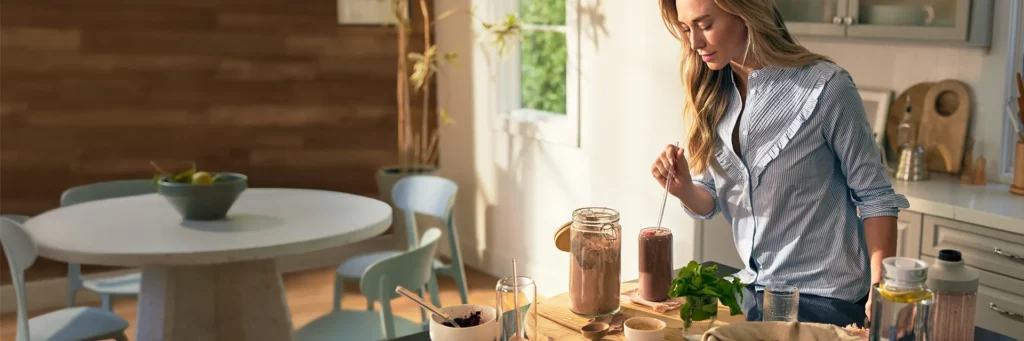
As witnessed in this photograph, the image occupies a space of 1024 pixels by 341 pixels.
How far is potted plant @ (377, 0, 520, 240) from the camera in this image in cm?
509

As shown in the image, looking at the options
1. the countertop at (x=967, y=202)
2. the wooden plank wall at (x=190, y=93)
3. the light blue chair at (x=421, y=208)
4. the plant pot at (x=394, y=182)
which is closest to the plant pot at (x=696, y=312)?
the countertop at (x=967, y=202)

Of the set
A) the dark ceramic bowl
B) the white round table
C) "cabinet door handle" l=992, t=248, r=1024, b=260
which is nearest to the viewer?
the white round table

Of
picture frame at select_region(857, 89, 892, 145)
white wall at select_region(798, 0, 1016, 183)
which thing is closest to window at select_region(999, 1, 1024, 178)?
white wall at select_region(798, 0, 1016, 183)

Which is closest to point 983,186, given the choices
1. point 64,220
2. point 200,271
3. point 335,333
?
point 335,333

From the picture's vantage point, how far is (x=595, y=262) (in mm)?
1674

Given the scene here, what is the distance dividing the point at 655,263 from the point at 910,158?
7.18 ft

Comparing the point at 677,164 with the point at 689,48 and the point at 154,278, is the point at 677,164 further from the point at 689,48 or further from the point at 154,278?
the point at 154,278

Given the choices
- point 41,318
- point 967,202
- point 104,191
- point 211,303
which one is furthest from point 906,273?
point 104,191

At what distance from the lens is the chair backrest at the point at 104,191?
12.6ft

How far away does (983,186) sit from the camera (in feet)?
11.4

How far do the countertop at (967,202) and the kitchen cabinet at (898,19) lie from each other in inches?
19.4

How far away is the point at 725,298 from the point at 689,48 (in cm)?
58

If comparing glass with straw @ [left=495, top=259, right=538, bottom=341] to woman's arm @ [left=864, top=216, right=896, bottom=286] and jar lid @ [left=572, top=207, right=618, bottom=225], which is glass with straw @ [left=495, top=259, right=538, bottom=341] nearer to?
jar lid @ [left=572, top=207, right=618, bottom=225]

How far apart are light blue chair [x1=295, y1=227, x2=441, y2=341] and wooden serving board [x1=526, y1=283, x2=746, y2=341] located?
111cm
